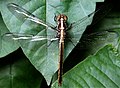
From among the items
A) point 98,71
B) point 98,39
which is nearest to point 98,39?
point 98,39

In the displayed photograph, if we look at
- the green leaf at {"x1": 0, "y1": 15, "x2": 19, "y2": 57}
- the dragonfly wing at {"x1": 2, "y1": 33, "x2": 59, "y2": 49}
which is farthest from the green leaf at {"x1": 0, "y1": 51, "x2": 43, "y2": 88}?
the dragonfly wing at {"x1": 2, "y1": 33, "x2": 59, "y2": 49}

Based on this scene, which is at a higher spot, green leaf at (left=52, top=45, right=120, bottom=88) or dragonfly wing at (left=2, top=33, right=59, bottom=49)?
dragonfly wing at (left=2, top=33, right=59, bottom=49)

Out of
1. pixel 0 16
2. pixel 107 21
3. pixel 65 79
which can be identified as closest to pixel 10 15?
pixel 0 16

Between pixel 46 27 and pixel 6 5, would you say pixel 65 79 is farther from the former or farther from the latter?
pixel 6 5

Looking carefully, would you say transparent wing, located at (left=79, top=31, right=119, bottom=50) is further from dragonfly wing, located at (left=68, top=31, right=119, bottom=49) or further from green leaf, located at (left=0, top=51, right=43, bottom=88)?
green leaf, located at (left=0, top=51, right=43, bottom=88)

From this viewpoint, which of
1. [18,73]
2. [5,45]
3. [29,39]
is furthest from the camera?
[18,73]

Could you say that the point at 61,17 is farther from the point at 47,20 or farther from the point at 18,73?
the point at 18,73
